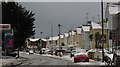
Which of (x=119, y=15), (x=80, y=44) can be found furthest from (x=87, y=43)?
(x=119, y=15)

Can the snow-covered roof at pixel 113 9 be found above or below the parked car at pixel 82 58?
above

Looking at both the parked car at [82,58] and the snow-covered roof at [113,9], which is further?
the snow-covered roof at [113,9]

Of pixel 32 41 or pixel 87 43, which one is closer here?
pixel 87 43

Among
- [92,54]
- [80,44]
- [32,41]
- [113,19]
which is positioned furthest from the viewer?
[32,41]

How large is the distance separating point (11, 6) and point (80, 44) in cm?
5295

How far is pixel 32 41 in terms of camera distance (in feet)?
623

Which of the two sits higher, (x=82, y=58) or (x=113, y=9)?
(x=113, y=9)

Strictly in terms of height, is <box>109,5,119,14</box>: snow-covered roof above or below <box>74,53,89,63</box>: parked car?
above

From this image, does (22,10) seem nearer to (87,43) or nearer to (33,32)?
(33,32)

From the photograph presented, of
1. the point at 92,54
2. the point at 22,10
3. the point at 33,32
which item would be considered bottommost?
the point at 92,54

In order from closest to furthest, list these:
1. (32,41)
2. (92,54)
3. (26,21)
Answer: (92,54), (26,21), (32,41)

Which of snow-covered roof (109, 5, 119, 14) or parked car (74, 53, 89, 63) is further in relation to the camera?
snow-covered roof (109, 5, 119, 14)

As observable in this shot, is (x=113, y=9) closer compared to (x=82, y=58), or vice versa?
(x=82, y=58)

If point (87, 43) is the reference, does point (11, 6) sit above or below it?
above
